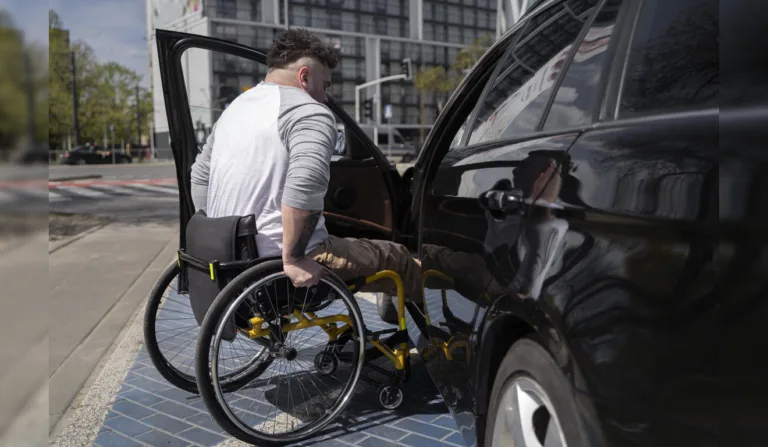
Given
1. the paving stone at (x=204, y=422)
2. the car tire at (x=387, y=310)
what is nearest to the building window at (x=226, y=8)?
the car tire at (x=387, y=310)

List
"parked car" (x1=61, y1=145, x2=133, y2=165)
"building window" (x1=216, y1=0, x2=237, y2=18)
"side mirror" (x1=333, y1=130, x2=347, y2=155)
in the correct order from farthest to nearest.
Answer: "building window" (x1=216, y1=0, x2=237, y2=18) < "parked car" (x1=61, y1=145, x2=133, y2=165) < "side mirror" (x1=333, y1=130, x2=347, y2=155)

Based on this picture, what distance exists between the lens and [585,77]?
1.80 metres

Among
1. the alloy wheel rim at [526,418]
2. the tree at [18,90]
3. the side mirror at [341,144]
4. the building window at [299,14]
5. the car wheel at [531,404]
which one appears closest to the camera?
the tree at [18,90]

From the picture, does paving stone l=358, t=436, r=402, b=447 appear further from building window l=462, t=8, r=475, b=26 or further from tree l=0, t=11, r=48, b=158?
building window l=462, t=8, r=475, b=26

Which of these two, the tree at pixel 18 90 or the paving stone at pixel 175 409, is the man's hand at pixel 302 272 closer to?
the paving stone at pixel 175 409

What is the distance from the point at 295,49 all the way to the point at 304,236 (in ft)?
2.96

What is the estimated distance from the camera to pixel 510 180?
1.95 m

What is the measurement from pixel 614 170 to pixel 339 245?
6.19 ft

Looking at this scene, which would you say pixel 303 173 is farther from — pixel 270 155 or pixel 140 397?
pixel 140 397

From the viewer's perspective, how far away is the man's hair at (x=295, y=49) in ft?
10.3

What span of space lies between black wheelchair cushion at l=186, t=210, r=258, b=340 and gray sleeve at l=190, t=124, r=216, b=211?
1.18 feet

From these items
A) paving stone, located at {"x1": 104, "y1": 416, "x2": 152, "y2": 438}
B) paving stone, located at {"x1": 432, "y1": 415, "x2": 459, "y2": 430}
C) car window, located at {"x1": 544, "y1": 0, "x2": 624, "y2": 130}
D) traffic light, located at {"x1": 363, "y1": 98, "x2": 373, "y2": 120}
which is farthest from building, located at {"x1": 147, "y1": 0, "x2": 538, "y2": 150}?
car window, located at {"x1": 544, "y1": 0, "x2": 624, "y2": 130}

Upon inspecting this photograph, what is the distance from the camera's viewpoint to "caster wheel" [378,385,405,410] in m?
3.33

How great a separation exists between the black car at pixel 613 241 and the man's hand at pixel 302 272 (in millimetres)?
621
